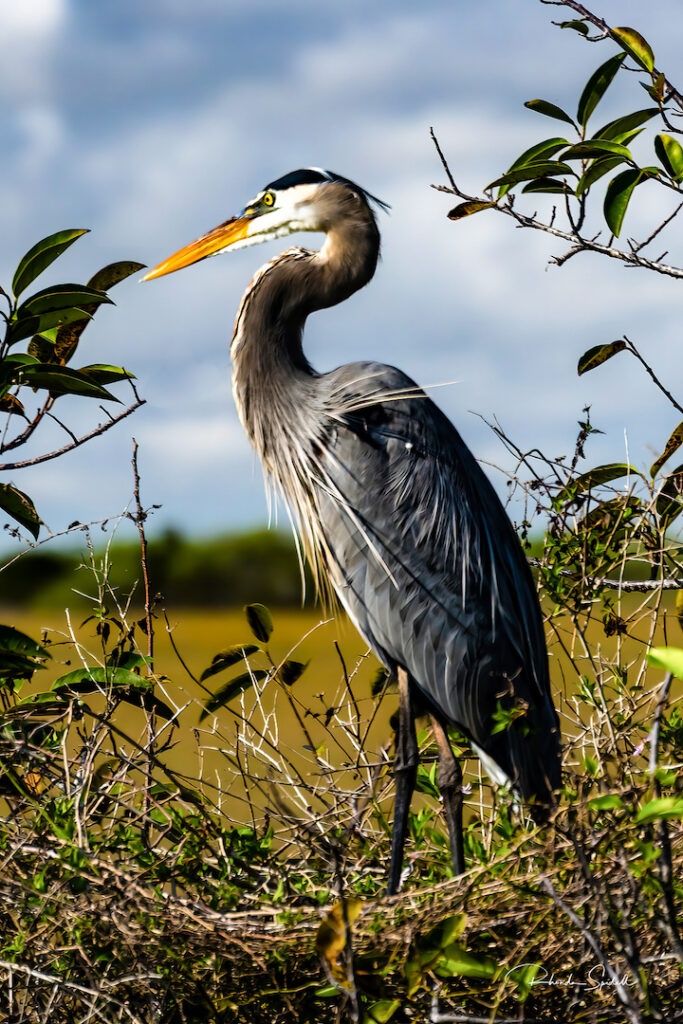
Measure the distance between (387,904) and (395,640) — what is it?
0.99m

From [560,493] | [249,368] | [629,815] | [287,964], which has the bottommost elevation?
[287,964]

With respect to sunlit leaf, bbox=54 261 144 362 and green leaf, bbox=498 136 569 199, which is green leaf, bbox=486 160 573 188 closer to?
green leaf, bbox=498 136 569 199

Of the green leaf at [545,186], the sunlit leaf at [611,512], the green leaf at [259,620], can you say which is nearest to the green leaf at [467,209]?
the green leaf at [545,186]

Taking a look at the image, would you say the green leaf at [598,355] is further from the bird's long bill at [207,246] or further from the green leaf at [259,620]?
the bird's long bill at [207,246]

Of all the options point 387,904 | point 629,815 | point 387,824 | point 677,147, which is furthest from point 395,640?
point 677,147

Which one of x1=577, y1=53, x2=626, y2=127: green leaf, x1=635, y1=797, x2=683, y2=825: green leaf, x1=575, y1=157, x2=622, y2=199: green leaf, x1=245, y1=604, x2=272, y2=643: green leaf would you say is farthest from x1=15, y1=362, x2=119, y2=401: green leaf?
x1=635, y1=797, x2=683, y2=825: green leaf

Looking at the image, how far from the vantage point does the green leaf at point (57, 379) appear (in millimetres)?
2359

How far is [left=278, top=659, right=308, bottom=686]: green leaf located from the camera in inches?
119

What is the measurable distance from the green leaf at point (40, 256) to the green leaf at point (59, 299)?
0.19ft

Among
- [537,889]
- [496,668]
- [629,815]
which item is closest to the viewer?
[629,815]

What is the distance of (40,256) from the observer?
2.34 m

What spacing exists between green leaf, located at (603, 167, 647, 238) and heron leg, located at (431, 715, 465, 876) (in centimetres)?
157

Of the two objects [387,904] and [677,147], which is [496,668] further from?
[677,147]

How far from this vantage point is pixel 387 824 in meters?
3.01
